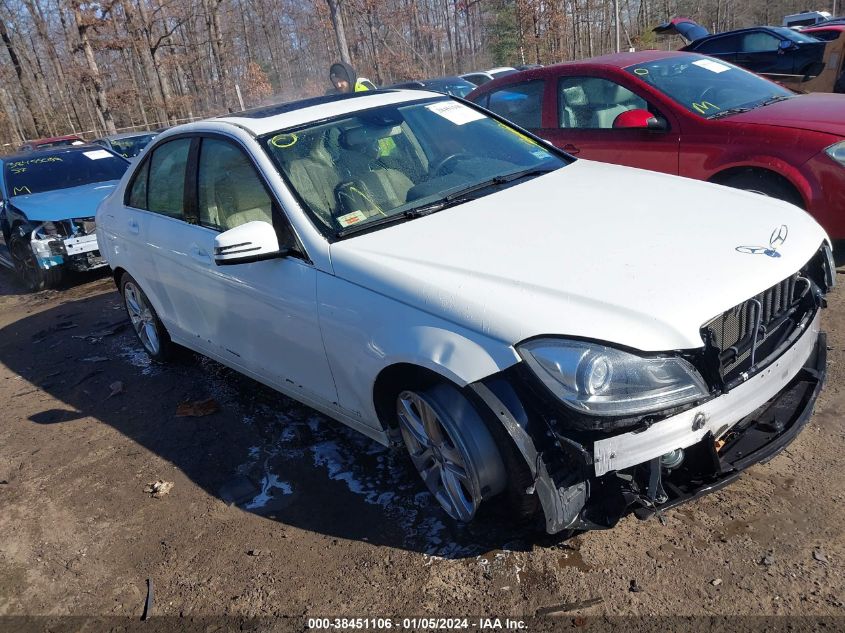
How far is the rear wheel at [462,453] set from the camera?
259 cm

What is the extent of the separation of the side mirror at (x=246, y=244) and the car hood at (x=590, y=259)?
1.08ft

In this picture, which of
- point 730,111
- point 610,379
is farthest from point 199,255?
point 730,111

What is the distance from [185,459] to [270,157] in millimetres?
1758

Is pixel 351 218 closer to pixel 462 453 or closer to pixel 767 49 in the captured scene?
pixel 462 453

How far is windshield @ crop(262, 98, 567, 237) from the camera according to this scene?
3361 mm

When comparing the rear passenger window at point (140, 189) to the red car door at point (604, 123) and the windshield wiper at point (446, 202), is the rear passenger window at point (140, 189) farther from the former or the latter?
the red car door at point (604, 123)

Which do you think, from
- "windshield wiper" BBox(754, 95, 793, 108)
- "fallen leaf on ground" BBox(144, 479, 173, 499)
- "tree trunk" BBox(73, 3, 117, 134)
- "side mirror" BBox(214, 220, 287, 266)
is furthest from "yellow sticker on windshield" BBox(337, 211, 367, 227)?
"tree trunk" BBox(73, 3, 117, 134)

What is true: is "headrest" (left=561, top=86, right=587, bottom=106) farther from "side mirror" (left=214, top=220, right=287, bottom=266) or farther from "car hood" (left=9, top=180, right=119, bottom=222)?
"car hood" (left=9, top=180, right=119, bottom=222)

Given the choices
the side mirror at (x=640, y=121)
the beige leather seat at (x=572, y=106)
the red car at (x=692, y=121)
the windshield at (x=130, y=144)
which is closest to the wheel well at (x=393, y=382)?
the red car at (x=692, y=121)

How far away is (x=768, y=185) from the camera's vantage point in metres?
5.04

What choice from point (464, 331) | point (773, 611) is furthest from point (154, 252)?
point (773, 611)

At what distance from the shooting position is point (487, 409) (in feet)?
8.21

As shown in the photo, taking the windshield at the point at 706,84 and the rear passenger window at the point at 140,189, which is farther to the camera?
the windshield at the point at 706,84

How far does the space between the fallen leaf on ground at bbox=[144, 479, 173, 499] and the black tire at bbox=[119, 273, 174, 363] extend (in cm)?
155
